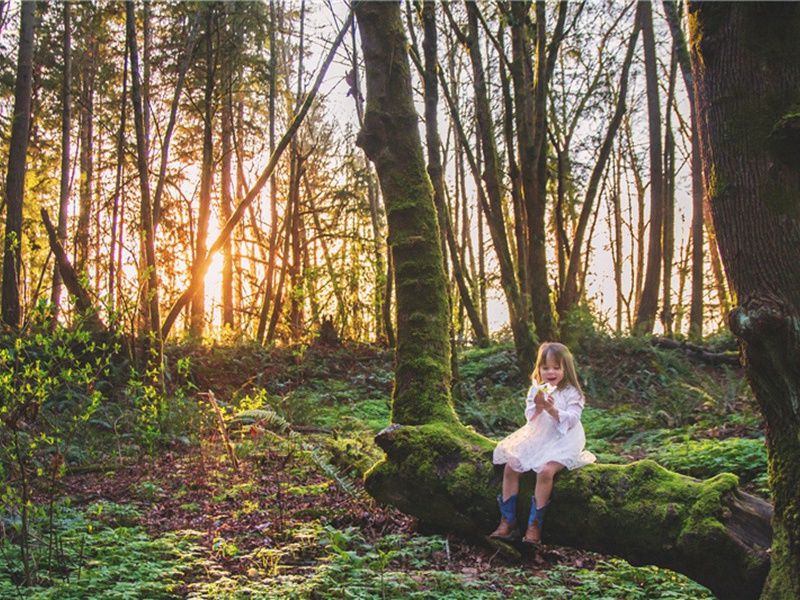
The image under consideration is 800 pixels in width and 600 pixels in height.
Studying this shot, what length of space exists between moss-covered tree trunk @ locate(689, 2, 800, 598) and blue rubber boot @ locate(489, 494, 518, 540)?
4.93ft

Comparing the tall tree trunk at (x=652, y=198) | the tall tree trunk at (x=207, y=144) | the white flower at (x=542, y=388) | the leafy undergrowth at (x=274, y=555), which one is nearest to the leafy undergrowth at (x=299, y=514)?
the leafy undergrowth at (x=274, y=555)

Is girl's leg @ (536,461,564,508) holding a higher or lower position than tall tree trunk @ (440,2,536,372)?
lower

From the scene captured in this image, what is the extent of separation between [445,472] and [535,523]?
2.38ft

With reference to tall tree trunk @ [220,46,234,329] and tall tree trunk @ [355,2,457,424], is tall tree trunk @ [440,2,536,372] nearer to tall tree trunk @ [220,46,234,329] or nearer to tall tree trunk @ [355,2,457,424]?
tall tree trunk @ [355,2,457,424]

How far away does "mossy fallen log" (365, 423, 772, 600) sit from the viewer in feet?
10.6

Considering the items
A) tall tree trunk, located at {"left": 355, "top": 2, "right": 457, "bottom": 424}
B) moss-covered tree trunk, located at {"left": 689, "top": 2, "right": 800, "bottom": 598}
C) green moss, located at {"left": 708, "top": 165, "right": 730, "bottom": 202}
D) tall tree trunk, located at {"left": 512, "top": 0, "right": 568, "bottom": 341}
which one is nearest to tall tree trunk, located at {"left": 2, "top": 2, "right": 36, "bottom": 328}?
tall tree trunk, located at {"left": 355, "top": 2, "right": 457, "bottom": 424}

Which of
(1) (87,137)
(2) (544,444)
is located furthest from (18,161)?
(2) (544,444)

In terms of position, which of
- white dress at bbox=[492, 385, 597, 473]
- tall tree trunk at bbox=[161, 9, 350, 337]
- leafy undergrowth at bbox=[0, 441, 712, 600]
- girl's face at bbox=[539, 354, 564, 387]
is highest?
tall tree trunk at bbox=[161, 9, 350, 337]

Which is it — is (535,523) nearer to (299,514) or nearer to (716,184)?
(299,514)

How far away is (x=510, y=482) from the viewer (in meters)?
4.00

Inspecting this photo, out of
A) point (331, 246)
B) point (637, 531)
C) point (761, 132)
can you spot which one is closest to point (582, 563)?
point (637, 531)

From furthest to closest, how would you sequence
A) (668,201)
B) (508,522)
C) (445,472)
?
(668,201), (445,472), (508,522)

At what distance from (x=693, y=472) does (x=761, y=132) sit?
12.6ft

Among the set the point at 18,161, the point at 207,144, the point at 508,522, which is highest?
the point at 207,144
